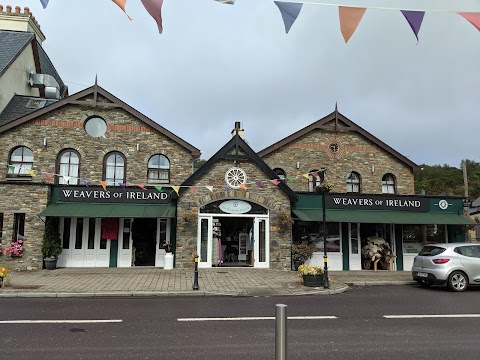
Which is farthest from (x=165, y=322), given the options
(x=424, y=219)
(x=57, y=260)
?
(x=424, y=219)

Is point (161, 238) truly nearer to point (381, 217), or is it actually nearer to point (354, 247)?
point (354, 247)

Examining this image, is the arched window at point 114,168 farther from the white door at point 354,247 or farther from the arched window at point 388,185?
the arched window at point 388,185

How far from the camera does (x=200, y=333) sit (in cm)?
652

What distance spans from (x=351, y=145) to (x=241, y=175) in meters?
6.95

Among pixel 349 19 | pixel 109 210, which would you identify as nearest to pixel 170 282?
pixel 109 210

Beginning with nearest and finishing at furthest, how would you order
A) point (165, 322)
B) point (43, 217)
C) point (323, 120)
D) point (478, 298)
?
point (165, 322) → point (478, 298) → point (43, 217) → point (323, 120)

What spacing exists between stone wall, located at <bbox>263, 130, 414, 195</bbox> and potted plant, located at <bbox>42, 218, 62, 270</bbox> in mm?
9955

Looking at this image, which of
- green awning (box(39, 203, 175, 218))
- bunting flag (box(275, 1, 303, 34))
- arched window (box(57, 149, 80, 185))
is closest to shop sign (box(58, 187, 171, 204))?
green awning (box(39, 203, 175, 218))

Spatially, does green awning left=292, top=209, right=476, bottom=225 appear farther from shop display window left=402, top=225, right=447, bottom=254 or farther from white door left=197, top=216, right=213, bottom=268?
white door left=197, top=216, right=213, bottom=268

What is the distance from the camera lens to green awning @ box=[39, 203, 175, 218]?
50.9 ft

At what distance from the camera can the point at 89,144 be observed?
57.3 feet

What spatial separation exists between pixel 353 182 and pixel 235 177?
22.9 feet

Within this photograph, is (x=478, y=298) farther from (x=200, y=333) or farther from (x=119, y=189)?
(x=119, y=189)

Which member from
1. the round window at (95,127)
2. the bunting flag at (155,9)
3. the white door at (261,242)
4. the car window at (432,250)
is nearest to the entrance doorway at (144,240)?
→ the round window at (95,127)
